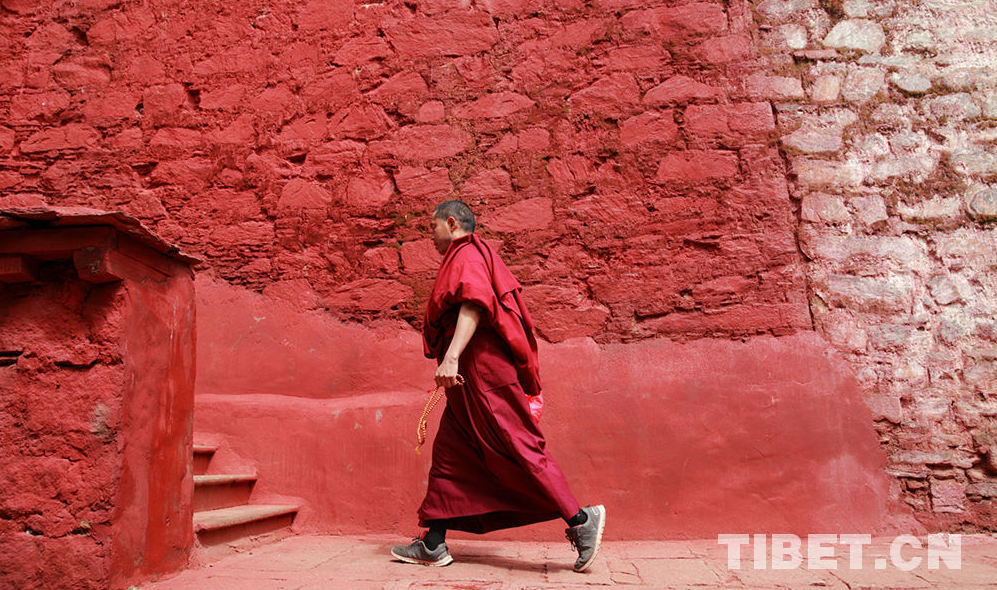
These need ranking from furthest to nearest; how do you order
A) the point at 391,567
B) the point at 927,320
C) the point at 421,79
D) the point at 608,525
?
the point at 421,79
the point at 927,320
the point at 608,525
the point at 391,567

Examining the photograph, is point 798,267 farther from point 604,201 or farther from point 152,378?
point 152,378

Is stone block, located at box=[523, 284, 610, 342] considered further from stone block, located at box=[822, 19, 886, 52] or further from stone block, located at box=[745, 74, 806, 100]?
stone block, located at box=[822, 19, 886, 52]

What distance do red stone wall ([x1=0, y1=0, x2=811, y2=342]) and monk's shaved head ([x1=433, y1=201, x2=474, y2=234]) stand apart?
90 centimetres

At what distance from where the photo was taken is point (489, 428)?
105 inches

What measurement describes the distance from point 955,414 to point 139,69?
197 inches

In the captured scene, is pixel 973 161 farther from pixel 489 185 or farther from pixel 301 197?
pixel 301 197

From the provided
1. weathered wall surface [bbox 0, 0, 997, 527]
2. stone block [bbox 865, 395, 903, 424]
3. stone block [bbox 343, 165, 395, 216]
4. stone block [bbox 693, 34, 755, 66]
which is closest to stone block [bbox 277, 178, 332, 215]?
weathered wall surface [bbox 0, 0, 997, 527]

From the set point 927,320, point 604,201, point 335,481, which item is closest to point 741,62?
point 604,201

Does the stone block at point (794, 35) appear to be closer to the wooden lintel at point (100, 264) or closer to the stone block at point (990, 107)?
the stone block at point (990, 107)

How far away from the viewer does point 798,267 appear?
12.1ft

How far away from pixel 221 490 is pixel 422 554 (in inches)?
45.5

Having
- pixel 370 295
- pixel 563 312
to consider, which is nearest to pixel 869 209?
pixel 563 312

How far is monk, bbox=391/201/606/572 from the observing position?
8.62 feet

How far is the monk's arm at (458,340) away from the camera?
2629 mm
